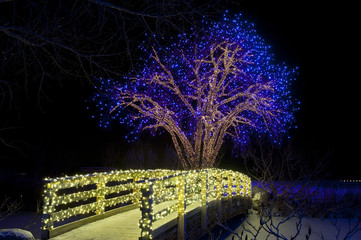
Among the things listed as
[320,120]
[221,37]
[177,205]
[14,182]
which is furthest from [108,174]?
[320,120]

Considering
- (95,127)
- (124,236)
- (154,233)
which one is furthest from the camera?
(95,127)

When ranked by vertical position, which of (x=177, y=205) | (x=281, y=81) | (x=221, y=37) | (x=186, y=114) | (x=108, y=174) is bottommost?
(x=177, y=205)

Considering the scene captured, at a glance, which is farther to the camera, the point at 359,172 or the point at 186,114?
the point at 359,172

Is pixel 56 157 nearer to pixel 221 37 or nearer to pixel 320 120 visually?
pixel 221 37

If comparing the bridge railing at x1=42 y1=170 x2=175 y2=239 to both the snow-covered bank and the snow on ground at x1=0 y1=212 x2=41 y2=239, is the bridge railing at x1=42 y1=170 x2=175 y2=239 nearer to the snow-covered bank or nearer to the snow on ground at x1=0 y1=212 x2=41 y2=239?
the snow-covered bank

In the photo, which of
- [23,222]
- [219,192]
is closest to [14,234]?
[219,192]

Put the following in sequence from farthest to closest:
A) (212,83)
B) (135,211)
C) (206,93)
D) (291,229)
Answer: (206,93) → (212,83) → (291,229) → (135,211)

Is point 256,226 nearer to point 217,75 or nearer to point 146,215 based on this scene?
point 217,75

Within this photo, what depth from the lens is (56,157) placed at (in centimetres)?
2100

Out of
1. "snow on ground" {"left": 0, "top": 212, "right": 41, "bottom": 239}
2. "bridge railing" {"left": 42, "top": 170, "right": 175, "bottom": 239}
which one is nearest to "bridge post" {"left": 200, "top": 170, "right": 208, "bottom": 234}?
"bridge railing" {"left": 42, "top": 170, "right": 175, "bottom": 239}

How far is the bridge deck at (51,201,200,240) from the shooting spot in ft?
20.3

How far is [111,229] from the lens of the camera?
680 centimetres

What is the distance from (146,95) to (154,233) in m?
8.52

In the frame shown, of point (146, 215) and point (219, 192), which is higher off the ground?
point (146, 215)
